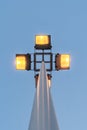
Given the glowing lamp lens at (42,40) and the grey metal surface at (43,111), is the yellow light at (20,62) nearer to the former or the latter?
the glowing lamp lens at (42,40)

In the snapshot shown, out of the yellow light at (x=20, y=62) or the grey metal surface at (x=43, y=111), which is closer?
the grey metal surface at (x=43, y=111)

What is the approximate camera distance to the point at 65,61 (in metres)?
6.68

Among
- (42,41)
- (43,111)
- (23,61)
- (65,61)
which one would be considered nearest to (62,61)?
(65,61)

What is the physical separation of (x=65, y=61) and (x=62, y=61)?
2.5 inches

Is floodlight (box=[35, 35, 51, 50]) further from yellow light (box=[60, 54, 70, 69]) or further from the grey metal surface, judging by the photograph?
the grey metal surface

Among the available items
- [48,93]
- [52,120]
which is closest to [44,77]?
[48,93]

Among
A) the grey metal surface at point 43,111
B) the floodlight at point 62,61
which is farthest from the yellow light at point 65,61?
the grey metal surface at point 43,111

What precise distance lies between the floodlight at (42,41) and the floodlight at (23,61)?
0.21 m

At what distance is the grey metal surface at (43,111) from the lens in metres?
4.92

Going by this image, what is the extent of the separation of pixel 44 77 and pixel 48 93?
0.19m

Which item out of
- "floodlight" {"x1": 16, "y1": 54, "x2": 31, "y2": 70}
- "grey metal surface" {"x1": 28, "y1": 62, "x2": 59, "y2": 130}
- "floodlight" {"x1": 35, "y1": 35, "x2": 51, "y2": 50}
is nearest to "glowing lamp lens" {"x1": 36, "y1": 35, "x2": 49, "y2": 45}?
"floodlight" {"x1": 35, "y1": 35, "x2": 51, "y2": 50}

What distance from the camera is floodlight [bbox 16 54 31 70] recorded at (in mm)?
6656

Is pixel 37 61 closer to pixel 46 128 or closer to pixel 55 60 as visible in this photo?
pixel 55 60

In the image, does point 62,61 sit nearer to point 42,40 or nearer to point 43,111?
point 42,40
